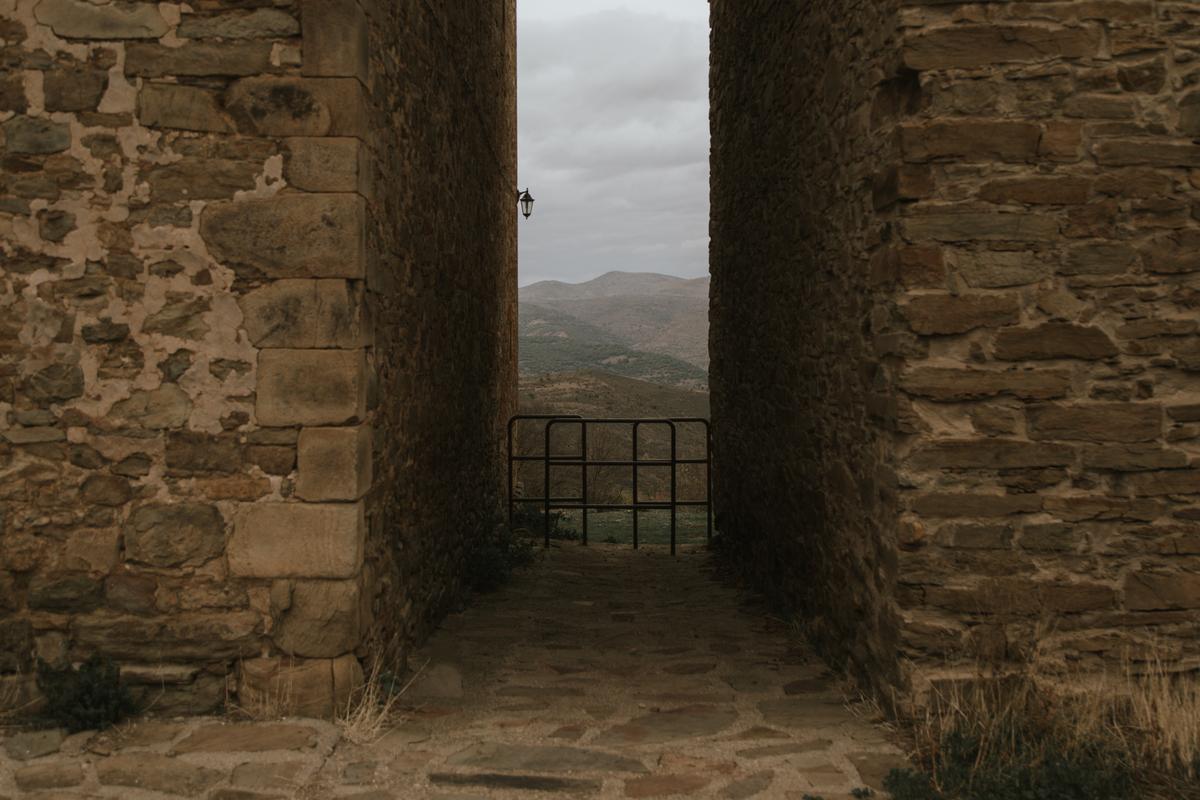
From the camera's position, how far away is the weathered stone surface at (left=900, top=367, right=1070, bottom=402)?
11.4 feet

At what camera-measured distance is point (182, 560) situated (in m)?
3.53

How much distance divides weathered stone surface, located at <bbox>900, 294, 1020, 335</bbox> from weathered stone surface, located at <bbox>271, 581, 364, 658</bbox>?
2.40m

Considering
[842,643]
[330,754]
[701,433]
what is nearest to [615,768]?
[330,754]

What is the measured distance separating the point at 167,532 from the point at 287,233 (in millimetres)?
1250

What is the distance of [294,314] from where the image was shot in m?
3.54

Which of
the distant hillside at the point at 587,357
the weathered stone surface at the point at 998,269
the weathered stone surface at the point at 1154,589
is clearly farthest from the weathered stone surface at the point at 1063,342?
the distant hillside at the point at 587,357

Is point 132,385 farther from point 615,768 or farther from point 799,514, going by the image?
point 799,514

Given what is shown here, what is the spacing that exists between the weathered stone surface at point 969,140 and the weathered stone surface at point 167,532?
304cm

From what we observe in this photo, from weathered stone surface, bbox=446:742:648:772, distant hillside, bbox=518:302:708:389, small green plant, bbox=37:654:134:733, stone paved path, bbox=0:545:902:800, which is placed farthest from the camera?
distant hillside, bbox=518:302:708:389

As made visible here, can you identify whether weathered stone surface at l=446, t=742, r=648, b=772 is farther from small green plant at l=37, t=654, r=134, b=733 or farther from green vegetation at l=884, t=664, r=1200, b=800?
small green plant at l=37, t=654, r=134, b=733

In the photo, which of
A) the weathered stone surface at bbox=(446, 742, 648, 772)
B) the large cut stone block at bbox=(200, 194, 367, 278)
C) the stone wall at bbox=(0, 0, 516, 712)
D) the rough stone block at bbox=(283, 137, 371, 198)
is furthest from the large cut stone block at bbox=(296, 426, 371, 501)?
the weathered stone surface at bbox=(446, 742, 648, 772)

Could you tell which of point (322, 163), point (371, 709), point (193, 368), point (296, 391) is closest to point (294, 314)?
point (296, 391)

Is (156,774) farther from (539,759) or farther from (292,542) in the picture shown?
(539,759)

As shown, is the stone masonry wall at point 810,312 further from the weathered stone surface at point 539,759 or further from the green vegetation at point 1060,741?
the weathered stone surface at point 539,759
